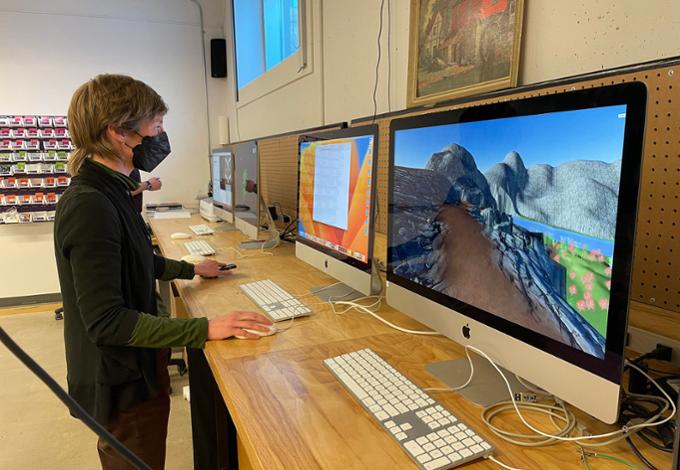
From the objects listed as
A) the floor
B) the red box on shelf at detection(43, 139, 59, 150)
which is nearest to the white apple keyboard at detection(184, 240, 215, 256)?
the floor

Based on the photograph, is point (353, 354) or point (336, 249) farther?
point (336, 249)

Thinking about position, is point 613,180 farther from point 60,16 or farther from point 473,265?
point 60,16

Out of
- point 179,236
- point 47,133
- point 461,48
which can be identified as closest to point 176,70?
point 47,133

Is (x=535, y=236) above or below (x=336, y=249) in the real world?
above

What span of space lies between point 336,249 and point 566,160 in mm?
789

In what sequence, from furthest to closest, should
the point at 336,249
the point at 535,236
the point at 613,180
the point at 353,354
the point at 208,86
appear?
the point at 208,86, the point at 336,249, the point at 353,354, the point at 535,236, the point at 613,180

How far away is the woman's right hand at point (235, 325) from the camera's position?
3.39 feet

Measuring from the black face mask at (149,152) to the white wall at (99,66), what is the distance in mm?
3049

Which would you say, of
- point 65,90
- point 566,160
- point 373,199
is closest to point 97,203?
point 373,199

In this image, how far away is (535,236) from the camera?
686 millimetres

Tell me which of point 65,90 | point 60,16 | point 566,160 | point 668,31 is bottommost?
point 566,160

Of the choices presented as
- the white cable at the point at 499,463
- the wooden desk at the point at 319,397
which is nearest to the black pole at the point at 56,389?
the wooden desk at the point at 319,397

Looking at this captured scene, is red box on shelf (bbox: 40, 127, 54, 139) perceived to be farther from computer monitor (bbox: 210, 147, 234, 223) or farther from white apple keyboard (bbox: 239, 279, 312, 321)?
white apple keyboard (bbox: 239, 279, 312, 321)

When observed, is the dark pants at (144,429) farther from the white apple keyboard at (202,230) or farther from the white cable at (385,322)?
the white apple keyboard at (202,230)
